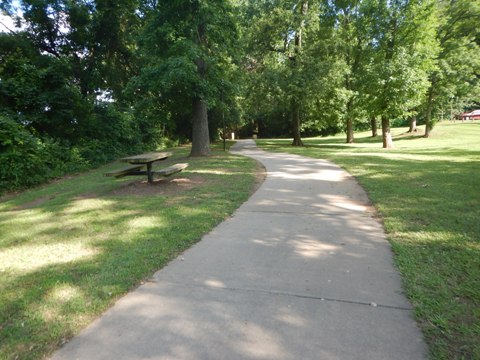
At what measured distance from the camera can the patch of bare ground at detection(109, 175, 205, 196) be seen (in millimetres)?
7608

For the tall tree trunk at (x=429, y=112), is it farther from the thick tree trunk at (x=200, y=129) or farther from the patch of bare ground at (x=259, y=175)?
the patch of bare ground at (x=259, y=175)

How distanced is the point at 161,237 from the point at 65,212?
295 centimetres

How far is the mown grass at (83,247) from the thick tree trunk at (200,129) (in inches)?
267

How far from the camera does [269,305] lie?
2818mm

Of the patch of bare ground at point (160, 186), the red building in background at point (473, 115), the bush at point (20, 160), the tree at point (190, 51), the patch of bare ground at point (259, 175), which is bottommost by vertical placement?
the patch of bare ground at point (259, 175)

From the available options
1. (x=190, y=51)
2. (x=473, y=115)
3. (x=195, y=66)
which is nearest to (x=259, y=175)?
(x=195, y=66)

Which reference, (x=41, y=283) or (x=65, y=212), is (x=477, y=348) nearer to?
(x=41, y=283)

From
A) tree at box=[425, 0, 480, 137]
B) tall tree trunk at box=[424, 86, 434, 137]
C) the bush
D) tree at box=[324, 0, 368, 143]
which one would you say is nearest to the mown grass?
the bush

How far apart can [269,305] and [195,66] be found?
425 inches

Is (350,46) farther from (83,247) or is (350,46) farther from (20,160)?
(83,247)

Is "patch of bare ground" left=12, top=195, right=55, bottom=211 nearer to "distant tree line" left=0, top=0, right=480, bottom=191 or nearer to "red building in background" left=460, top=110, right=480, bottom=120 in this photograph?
"distant tree line" left=0, top=0, right=480, bottom=191

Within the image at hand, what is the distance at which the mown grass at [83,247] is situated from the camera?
2.66 meters

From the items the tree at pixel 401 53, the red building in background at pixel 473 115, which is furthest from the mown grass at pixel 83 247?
the red building in background at pixel 473 115

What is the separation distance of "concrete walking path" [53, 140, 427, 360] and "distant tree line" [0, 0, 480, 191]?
8.93 meters
